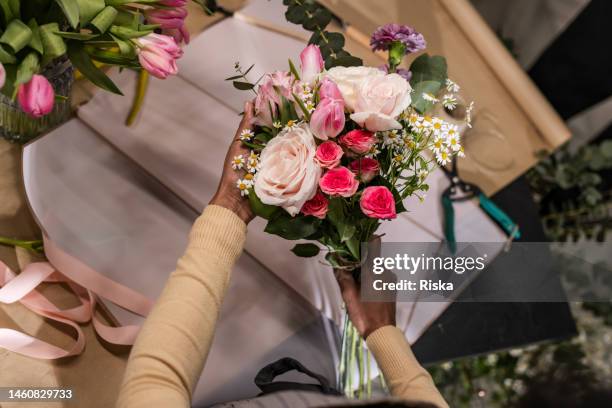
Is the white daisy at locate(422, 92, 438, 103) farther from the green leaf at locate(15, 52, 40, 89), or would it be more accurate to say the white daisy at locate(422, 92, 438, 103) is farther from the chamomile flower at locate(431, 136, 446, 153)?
the green leaf at locate(15, 52, 40, 89)

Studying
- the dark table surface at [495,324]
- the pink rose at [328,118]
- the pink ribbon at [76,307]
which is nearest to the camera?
the pink rose at [328,118]

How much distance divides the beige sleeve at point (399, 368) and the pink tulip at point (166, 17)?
1.66 ft

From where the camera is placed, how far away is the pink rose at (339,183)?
0.66m

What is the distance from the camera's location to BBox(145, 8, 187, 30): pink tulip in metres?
0.83

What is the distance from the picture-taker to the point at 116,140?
1046 mm

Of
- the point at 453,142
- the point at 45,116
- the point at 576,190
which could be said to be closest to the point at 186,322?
the point at 453,142


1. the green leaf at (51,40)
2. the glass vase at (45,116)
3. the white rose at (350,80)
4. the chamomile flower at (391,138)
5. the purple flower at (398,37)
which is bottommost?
the glass vase at (45,116)

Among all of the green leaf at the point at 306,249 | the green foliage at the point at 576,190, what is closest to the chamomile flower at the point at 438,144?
the green leaf at the point at 306,249

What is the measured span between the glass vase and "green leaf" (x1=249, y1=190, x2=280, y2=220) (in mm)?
353

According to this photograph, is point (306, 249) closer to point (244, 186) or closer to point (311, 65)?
point (244, 186)

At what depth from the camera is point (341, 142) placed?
2.24ft

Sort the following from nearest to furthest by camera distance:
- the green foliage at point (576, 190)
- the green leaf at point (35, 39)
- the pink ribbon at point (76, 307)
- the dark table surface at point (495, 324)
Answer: the green leaf at point (35, 39)
the pink ribbon at point (76, 307)
the dark table surface at point (495, 324)
the green foliage at point (576, 190)

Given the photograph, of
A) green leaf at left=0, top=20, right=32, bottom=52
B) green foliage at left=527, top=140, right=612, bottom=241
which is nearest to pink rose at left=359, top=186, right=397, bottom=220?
green leaf at left=0, top=20, right=32, bottom=52

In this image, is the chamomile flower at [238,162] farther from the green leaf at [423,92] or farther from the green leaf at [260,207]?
the green leaf at [423,92]
